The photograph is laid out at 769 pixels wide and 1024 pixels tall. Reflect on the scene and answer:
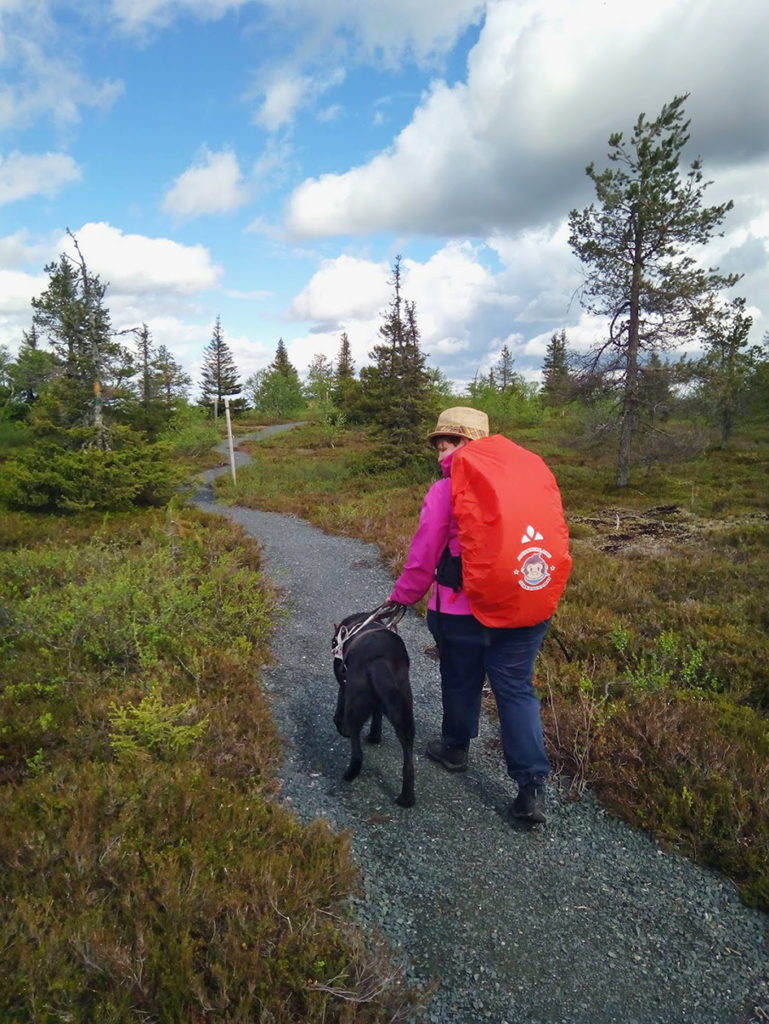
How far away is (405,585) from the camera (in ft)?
10.8

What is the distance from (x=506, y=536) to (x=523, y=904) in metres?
1.89

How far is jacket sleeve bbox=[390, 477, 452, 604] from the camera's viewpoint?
3.12 meters

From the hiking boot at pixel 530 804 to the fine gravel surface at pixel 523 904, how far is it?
10cm

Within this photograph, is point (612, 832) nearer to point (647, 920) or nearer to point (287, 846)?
point (647, 920)

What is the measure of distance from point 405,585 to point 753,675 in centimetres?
412

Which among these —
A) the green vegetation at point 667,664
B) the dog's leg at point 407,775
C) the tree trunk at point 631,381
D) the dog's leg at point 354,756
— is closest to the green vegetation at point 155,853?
the dog's leg at point 354,756

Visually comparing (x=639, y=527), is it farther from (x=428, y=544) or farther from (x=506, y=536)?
(x=506, y=536)

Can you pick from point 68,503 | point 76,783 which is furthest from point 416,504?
point 76,783

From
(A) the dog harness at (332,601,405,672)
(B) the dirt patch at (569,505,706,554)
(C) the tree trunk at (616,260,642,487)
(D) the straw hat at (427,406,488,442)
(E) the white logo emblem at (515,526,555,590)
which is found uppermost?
(C) the tree trunk at (616,260,642,487)

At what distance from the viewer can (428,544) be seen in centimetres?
320

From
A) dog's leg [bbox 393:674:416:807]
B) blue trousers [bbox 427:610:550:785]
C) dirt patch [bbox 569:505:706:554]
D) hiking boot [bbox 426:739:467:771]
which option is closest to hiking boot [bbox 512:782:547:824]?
blue trousers [bbox 427:610:550:785]

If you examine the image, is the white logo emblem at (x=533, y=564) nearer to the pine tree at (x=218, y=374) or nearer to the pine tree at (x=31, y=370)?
the pine tree at (x=31, y=370)

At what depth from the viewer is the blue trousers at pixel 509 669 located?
3168 millimetres

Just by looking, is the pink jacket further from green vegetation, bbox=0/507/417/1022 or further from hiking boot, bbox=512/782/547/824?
green vegetation, bbox=0/507/417/1022
